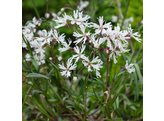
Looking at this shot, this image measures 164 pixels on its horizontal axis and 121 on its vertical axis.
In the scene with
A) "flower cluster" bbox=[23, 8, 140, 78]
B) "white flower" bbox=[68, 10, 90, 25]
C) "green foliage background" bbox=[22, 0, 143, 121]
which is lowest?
"green foliage background" bbox=[22, 0, 143, 121]

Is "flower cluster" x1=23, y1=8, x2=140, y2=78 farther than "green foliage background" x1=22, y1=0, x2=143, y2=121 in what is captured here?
No

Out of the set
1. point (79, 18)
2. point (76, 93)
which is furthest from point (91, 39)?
point (76, 93)

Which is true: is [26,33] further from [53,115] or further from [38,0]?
[38,0]

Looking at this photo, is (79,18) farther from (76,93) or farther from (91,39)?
(76,93)

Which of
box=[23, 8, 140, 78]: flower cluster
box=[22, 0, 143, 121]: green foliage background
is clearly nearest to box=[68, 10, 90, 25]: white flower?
box=[23, 8, 140, 78]: flower cluster

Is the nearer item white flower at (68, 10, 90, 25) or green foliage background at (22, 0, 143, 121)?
white flower at (68, 10, 90, 25)

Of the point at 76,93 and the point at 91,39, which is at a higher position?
the point at 91,39

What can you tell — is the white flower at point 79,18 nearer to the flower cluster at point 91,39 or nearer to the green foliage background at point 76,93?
the flower cluster at point 91,39

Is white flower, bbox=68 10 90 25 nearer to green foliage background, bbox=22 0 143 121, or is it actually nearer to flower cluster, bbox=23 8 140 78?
flower cluster, bbox=23 8 140 78

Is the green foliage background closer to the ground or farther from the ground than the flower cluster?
closer to the ground

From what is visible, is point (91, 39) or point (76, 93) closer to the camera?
point (91, 39)

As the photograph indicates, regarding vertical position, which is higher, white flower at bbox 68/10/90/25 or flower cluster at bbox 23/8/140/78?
white flower at bbox 68/10/90/25
